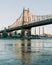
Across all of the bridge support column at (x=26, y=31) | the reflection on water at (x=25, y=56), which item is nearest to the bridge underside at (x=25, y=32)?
the bridge support column at (x=26, y=31)

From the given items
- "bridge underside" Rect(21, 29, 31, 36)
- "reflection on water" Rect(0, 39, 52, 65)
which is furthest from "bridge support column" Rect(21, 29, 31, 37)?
"reflection on water" Rect(0, 39, 52, 65)

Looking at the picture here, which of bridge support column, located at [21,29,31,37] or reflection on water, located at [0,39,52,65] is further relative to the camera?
bridge support column, located at [21,29,31,37]

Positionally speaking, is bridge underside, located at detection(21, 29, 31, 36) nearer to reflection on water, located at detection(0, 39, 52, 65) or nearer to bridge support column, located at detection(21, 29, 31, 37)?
bridge support column, located at detection(21, 29, 31, 37)

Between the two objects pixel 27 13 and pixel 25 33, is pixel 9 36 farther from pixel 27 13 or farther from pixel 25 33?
pixel 25 33

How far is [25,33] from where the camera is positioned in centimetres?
7638

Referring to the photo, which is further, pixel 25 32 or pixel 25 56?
pixel 25 32

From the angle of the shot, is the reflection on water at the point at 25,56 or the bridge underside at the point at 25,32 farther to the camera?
the bridge underside at the point at 25,32

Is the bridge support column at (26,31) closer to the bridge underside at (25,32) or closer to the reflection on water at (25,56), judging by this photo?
the bridge underside at (25,32)

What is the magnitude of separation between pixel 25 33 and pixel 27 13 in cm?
1309

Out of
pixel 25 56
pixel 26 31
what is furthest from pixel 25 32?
pixel 25 56

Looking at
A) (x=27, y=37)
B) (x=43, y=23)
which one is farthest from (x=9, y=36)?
(x=43, y=23)

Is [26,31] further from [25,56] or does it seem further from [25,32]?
[25,56]

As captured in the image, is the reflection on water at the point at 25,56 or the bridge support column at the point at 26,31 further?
the bridge support column at the point at 26,31

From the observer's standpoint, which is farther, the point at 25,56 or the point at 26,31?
the point at 26,31
